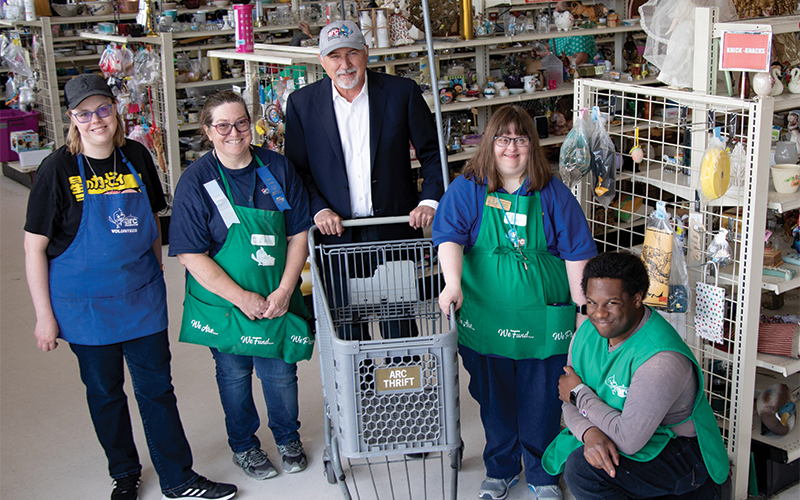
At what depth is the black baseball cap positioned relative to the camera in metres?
2.56

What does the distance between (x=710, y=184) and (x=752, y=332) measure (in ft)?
1.82

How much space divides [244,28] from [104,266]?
2.61 meters

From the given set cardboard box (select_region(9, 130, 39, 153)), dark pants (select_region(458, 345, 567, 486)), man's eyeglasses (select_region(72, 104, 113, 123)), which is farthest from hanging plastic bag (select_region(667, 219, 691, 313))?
cardboard box (select_region(9, 130, 39, 153))

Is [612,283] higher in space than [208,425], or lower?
higher

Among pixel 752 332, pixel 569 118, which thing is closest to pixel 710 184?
pixel 752 332

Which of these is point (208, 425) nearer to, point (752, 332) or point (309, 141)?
point (309, 141)

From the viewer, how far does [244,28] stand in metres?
4.84

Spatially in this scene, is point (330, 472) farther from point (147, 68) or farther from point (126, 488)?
point (147, 68)

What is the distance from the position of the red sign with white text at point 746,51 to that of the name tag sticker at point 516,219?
0.89 m

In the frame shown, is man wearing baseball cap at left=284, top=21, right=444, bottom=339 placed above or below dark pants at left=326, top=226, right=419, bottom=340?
above

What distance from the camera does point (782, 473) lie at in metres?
2.90

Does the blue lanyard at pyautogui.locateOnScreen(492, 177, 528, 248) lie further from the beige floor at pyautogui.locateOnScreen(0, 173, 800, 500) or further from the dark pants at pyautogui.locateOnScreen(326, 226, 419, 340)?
the beige floor at pyautogui.locateOnScreen(0, 173, 800, 500)

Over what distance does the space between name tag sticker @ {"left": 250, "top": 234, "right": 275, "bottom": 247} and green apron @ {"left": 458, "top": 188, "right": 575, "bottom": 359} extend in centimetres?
76

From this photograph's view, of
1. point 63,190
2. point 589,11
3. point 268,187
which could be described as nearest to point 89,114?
point 63,190
